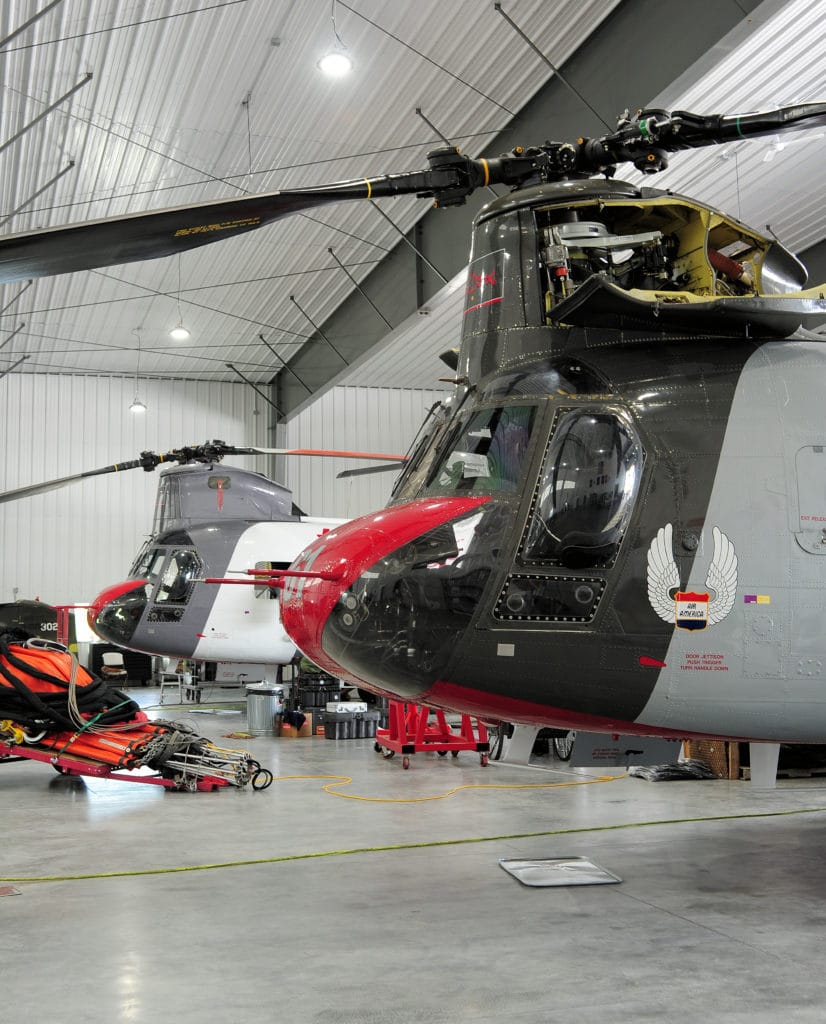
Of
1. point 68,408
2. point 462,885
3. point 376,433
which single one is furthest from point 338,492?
point 462,885

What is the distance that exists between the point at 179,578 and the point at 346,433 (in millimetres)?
12749

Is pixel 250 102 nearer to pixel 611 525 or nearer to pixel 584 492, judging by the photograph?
pixel 584 492

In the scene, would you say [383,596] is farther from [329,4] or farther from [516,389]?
[329,4]

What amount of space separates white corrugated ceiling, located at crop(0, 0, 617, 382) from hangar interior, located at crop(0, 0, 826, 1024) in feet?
0.16

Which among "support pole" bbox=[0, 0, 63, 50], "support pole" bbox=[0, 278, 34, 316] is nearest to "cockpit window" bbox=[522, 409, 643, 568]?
"support pole" bbox=[0, 0, 63, 50]

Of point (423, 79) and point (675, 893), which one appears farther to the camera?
point (423, 79)

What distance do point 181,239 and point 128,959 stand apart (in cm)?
361

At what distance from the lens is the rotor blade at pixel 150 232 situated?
433 centimetres

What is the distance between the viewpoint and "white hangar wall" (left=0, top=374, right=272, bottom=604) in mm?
24922

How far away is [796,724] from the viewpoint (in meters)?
5.41

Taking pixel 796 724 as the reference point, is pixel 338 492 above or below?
above

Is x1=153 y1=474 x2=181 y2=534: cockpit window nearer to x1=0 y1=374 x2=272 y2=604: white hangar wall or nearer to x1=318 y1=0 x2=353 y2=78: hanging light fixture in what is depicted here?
x1=318 y1=0 x2=353 y2=78: hanging light fixture

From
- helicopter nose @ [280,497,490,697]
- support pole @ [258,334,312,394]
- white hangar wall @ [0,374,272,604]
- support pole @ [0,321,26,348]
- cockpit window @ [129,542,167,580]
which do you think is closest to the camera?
helicopter nose @ [280,497,490,697]

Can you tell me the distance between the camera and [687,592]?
17.2 feet
